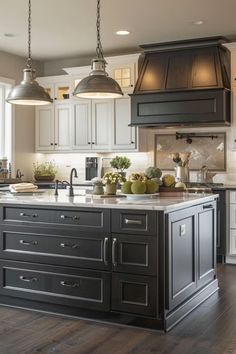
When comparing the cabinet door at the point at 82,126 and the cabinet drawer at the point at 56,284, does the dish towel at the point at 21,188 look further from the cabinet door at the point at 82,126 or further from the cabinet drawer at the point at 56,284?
the cabinet door at the point at 82,126

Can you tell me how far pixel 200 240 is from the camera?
4.40 meters

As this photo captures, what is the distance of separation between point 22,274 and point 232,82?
388 centimetres

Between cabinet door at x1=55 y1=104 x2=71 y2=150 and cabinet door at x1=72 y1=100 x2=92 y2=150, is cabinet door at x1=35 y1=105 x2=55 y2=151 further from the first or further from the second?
cabinet door at x1=72 y1=100 x2=92 y2=150

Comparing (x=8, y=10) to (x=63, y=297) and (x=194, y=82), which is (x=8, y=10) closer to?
(x=194, y=82)

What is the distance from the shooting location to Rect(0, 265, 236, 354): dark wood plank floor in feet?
10.9

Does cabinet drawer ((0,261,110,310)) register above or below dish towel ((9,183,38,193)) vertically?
below

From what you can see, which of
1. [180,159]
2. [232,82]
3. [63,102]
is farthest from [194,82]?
[63,102]

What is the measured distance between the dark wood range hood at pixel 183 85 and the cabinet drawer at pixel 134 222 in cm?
299

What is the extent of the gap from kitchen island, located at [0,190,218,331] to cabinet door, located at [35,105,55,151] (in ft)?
11.7

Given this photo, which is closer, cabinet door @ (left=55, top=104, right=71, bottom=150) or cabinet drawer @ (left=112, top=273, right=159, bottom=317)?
cabinet drawer @ (left=112, top=273, right=159, bottom=317)

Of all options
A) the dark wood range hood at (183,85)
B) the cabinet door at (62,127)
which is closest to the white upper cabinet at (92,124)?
the cabinet door at (62,127)

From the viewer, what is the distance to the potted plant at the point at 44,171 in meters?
7.85

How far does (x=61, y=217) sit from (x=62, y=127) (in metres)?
4.01

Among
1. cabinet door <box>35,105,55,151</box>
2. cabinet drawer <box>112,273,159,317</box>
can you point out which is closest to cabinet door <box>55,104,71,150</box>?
cabinet door <box>35,105,55,151</box>
